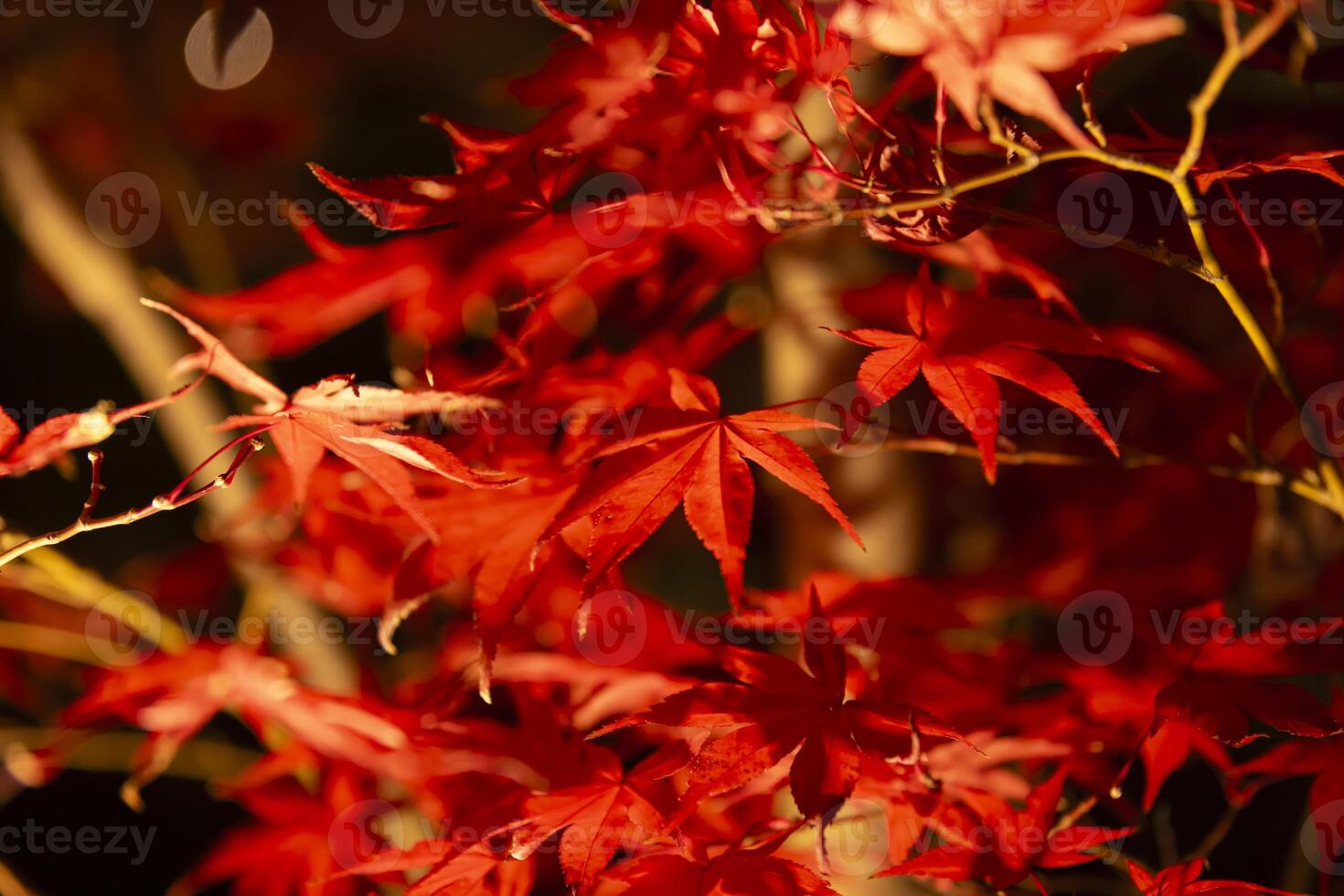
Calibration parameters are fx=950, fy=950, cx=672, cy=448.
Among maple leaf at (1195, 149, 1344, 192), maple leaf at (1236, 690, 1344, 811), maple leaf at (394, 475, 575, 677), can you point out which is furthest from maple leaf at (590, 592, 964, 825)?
maple leaf at (1195, 149, 1344, 192)

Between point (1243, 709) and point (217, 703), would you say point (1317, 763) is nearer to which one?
point (1243, 709)

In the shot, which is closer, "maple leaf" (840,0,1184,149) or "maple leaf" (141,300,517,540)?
"maple leaf" (840,0,1184,149)

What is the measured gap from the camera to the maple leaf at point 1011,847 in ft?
1.99

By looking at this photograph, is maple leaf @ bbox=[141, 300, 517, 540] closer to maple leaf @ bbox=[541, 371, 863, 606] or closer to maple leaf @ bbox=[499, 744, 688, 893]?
maple leaf @ bbox=[541, 371, 863, 606]

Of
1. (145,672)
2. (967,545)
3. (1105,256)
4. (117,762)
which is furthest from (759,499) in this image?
(117,762)

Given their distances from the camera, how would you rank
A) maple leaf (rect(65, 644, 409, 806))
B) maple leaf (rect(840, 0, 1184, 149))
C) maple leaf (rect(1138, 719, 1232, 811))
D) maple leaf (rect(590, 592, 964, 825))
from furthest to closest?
1. maple leaf (rect(65, 644, 409, 806))
2. maple leaf (rect(1138, 719, 1232, 811))
3. maple leaf (rect(590, 592, 964, 825))
4. maple leaf (rect(840, 0, 1184, 149))

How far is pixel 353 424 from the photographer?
55cm

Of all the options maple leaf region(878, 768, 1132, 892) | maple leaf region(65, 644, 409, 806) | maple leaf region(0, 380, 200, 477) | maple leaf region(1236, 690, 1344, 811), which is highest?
maple leaf region(0, 380, 200, 477)

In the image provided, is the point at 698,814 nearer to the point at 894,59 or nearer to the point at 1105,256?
the point at 894,59

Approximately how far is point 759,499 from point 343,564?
0.80m

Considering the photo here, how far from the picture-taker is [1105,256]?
1313 millimetres

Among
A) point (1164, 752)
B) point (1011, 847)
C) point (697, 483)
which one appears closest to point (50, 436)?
point (697, 483)

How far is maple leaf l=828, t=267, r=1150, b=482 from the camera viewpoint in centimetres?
54

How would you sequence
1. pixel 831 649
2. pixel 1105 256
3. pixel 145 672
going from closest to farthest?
1. pixel 831 649
2. pixel 145 672
3. pixel 1105 256
